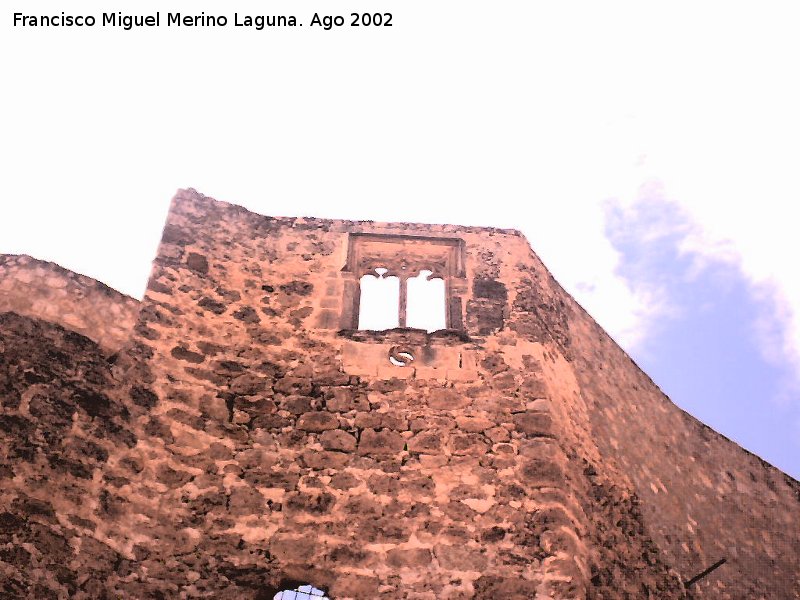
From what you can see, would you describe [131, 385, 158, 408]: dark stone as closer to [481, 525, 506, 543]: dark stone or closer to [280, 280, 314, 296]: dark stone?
[280, 280, 314, 296]: dark stone

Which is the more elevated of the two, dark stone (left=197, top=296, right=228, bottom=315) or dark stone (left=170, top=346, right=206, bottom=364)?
dark stone (left=197, top=296, right=228, bottom=315)

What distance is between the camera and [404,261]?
22.9 feet

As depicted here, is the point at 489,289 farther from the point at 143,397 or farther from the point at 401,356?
the point at 143,397

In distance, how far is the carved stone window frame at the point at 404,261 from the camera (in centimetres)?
667

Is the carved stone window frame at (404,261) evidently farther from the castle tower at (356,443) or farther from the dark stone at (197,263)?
the dark stone at (197,263)

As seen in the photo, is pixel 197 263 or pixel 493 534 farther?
pixel 197 263

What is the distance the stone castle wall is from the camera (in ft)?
17.6

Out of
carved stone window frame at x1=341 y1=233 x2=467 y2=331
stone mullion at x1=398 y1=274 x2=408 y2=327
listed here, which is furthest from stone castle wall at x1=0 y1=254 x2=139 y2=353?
stone mullion at x1=398 y1=274 x2=408 y2=327

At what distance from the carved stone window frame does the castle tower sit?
0.02 m

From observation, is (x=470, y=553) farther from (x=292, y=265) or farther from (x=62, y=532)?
(x=292, y=265)

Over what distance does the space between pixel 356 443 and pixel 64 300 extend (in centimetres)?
251

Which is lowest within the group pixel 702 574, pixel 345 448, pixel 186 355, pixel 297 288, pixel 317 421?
pixel 702 574

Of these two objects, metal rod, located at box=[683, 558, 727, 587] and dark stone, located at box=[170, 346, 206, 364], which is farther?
metal rod, located at box=[683, 558, 727, 587]

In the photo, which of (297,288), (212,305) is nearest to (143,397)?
(212,305)
